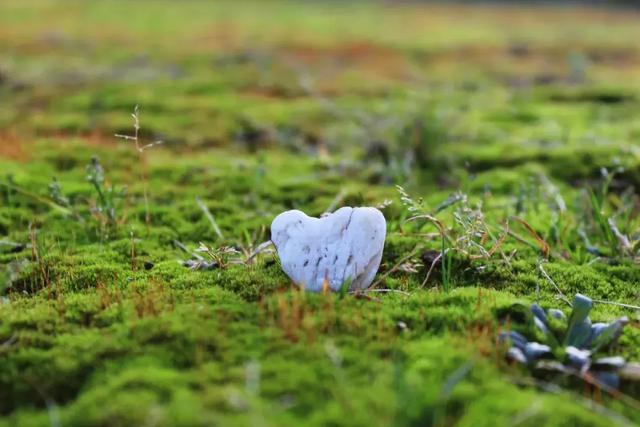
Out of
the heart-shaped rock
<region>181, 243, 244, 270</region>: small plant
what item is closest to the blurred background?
<region>181, 243, 244, 270</region>: small plant

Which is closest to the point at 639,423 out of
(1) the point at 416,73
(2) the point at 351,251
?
(2) the point at 351,251

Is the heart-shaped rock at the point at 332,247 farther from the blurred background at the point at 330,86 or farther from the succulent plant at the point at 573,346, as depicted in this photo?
the blurred background at the point at 330,86

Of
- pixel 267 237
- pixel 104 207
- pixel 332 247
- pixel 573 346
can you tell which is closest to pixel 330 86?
pixel 267 237

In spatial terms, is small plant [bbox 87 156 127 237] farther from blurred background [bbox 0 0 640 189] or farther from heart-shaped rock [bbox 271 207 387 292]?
blurred background [bbox 0 0 640 189]

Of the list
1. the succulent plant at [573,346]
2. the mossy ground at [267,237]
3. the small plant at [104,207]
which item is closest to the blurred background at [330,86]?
the mossy ground at [267,237]

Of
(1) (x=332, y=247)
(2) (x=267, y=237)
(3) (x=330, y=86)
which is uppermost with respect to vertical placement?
(1) (x=332, y=247)

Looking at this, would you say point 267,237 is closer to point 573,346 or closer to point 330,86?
point 573,346
